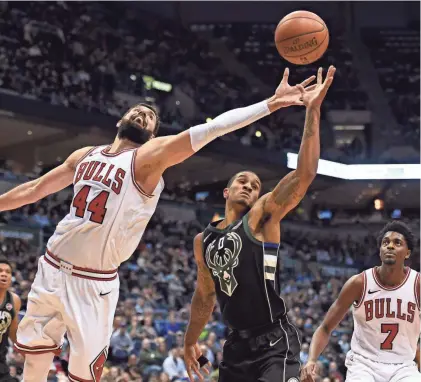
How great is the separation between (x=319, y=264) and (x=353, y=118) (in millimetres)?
6554

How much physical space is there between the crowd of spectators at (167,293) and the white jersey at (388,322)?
372 cm

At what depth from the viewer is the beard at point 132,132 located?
4.58m

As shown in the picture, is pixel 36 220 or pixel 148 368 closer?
pixel 148 368

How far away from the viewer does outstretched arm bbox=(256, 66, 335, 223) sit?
4.40m

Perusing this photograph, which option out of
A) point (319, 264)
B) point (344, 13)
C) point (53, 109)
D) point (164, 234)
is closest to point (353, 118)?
point (344, 13)

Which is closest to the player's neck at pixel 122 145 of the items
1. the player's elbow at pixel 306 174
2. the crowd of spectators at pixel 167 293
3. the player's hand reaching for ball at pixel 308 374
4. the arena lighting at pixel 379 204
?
the player's elbow at pixel 306 174

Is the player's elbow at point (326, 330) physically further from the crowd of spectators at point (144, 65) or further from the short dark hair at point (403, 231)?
the crowd of spectators at point (144, 65)

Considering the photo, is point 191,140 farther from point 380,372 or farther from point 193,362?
point 380,372

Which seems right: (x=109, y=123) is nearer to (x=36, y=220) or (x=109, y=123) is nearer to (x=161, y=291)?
(x=36, y=220)

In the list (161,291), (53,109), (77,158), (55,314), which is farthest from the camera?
(53,109)

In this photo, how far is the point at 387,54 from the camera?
2670 centimetres

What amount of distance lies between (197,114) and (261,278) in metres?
18.6

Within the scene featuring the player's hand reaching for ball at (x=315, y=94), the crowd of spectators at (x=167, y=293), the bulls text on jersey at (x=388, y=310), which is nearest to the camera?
the player's hand reaching for ball at (x=315, y=94)

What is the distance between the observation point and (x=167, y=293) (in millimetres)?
15844
